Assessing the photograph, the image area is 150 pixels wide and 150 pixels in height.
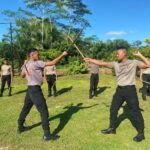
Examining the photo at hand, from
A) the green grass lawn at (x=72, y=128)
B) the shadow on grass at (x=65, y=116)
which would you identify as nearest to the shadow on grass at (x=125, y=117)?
the green grass lawn at (x=72, y=128)

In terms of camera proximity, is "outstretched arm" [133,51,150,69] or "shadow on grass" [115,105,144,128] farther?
"shadow on grass" [115,105,144,128]

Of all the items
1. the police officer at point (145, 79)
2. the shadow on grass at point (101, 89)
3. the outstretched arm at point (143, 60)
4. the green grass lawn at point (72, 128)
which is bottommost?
the green grass lawn at point (72, 128)

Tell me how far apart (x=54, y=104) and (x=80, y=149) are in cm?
565

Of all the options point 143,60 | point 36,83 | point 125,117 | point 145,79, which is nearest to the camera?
point 143,60

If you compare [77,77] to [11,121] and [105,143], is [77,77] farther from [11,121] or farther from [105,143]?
[105,143]

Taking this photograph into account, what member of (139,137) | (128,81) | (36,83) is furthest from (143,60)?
(36,83)

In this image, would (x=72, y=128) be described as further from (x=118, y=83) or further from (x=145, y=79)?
(x=145, y=79)

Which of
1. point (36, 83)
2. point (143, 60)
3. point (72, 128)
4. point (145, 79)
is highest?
point (143, 60)

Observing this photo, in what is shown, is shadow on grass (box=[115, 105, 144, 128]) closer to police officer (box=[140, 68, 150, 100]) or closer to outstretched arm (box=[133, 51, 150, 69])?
outstretched arm (box=[133, 51, 150, 69])

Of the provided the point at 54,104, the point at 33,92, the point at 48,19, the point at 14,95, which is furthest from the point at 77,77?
the point at 48,19

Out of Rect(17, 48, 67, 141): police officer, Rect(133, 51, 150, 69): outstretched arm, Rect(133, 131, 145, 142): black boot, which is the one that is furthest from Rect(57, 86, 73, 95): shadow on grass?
Rect(133, 51, 150, 69): outstretched arm

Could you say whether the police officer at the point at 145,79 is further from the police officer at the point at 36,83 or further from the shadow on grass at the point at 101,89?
the police officer at the point at 36,83

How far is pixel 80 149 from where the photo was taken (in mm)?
7422

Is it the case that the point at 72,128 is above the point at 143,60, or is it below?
below
